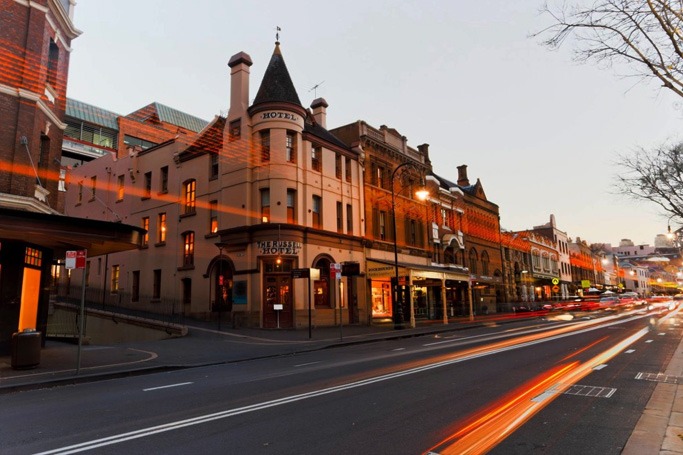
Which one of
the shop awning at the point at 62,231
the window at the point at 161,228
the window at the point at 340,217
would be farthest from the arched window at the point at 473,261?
the shop awning at the point at 62,231

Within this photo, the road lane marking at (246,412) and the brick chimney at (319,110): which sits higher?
the brick chimney at (319,110)

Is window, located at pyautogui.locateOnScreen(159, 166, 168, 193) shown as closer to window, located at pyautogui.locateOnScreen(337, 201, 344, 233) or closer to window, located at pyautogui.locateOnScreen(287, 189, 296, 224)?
window, located at pyautogui.locateOnScreen(287, 189, 296, 224)

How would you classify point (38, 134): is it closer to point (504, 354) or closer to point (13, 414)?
point (13, 414)

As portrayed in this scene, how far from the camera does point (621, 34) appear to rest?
8.34 meters

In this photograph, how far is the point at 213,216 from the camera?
1109 inches

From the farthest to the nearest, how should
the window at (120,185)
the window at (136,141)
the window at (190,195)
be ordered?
the window at (136,141)
the window at (120,185)
the window at (190,195)

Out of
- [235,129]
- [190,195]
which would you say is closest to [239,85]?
[235,129]

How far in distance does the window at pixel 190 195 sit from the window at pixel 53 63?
1245 centimetres

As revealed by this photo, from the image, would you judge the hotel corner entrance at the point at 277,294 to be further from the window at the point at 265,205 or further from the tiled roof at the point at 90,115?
the tiled roof at the point at 90,115

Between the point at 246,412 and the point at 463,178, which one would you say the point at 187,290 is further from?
the point at 463,178

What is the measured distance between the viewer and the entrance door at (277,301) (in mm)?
24375

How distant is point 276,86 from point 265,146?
3.78 m

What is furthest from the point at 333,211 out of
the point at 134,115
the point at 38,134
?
the point at 134,115

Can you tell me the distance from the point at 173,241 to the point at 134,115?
170 ft
